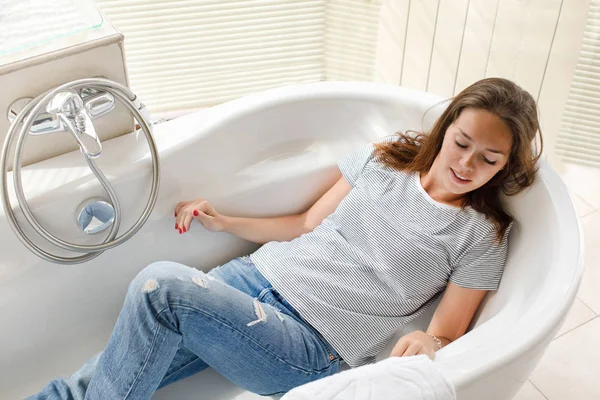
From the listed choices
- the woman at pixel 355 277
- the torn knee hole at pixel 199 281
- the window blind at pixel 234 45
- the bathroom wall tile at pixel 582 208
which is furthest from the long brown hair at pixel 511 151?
the window blind at pixel 234 45

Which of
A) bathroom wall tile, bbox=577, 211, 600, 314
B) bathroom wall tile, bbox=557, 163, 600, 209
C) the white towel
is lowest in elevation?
bathroom wall tile, bbox=577, 211, 600, 314

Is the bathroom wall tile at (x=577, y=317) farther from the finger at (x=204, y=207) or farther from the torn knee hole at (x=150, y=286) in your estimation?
the torn knee hole at (x=150, y=286)

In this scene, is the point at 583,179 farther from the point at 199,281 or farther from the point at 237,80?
the point at 199,281

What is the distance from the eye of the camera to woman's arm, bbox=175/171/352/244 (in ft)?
5.16

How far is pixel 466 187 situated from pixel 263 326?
0.50 meters

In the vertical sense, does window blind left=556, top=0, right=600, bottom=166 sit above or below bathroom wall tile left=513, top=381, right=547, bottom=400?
above

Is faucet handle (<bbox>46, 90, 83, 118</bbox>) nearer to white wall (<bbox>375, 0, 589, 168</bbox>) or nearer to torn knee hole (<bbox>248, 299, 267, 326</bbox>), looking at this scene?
torn knee hole (<bbox>248, 299, 267, 326</bbox>)

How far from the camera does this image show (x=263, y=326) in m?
1.34

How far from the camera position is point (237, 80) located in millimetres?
2564

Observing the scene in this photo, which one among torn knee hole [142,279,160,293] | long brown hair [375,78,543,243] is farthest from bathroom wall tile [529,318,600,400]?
torn knee hole [142,279,160,293]

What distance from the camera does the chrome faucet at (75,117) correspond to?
4.32 ft

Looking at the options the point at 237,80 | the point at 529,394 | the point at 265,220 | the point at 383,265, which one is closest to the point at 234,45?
the point at 237,80

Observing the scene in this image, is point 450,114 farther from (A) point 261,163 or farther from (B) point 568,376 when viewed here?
(B) point 568,376

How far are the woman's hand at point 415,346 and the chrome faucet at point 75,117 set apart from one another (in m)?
0.71
